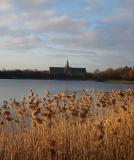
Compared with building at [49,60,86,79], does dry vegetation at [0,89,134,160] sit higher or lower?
lower

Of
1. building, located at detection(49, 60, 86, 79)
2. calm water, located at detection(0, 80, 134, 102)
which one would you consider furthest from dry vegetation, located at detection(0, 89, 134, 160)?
building, located at detection(49, 60, 86, 79)

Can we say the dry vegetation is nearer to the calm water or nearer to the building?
the calm water

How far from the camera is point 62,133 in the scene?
779 cm

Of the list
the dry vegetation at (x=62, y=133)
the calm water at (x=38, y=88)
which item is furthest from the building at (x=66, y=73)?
the dry vegetation at (x=62, y=133)

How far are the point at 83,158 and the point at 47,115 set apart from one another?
0.88 meters

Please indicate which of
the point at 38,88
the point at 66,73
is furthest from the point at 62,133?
the point at 66,73

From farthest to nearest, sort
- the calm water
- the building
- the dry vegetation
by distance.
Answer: the building < the calm water < the dry vegetation

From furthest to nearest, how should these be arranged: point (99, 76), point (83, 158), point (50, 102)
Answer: point (99, 76)
point (50, 102)
point (83, 158)

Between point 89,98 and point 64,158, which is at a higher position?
point 89,98

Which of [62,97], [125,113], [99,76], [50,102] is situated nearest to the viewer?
[50,102]

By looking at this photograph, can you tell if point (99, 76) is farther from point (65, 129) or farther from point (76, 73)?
point (65, 129)

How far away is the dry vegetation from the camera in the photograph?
690cm

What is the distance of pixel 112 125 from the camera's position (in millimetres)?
8055

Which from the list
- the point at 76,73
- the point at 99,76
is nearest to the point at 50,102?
the point at 99,76
